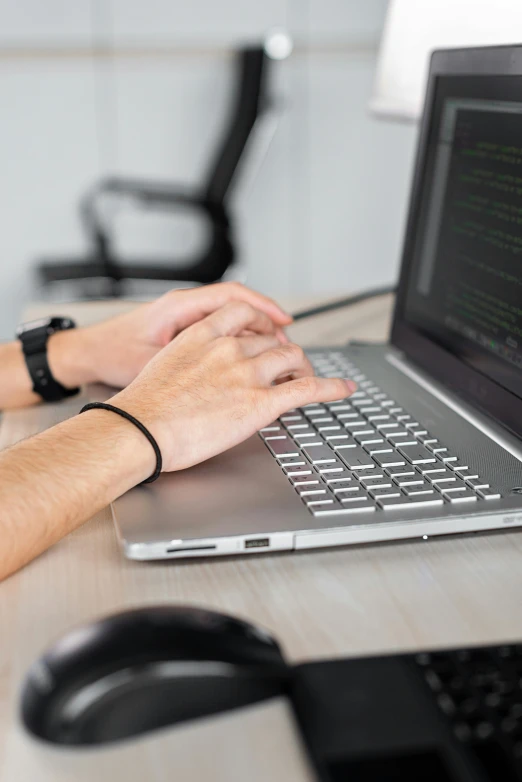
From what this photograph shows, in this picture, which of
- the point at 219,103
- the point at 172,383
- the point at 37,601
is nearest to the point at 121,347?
the point at 172,383

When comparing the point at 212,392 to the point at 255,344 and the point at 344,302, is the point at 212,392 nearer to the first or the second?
the point at 255,344

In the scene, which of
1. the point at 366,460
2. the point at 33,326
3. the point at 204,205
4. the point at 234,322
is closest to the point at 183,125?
the point at 204,205

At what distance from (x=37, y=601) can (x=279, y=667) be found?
194 millimetres

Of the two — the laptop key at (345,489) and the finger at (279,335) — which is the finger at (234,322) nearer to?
the finger at (279,335)

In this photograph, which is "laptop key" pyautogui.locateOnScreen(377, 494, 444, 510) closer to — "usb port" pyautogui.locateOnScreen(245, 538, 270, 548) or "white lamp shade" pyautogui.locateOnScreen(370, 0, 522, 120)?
"usb port" pyautogui.locateOnScreen(245, 538, 270, 548)

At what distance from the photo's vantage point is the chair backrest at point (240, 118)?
277 centimetres

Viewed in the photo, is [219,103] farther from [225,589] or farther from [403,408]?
[225,589]

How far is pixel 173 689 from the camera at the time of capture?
1.35 feet

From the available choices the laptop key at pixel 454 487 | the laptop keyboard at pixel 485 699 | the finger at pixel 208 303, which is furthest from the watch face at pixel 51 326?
the laptop keyboard at pixel 485 699

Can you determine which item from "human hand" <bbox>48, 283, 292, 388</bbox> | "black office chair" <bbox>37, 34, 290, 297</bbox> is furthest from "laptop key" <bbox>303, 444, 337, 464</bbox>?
"black office chair" <bbox>37, 34, 290, 297</bbox>

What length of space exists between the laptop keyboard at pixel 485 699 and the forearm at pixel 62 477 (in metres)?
0.29

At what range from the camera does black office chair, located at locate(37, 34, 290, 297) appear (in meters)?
2.51

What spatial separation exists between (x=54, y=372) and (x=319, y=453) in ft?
1.30

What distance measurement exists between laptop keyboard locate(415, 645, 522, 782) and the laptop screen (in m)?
0.39
